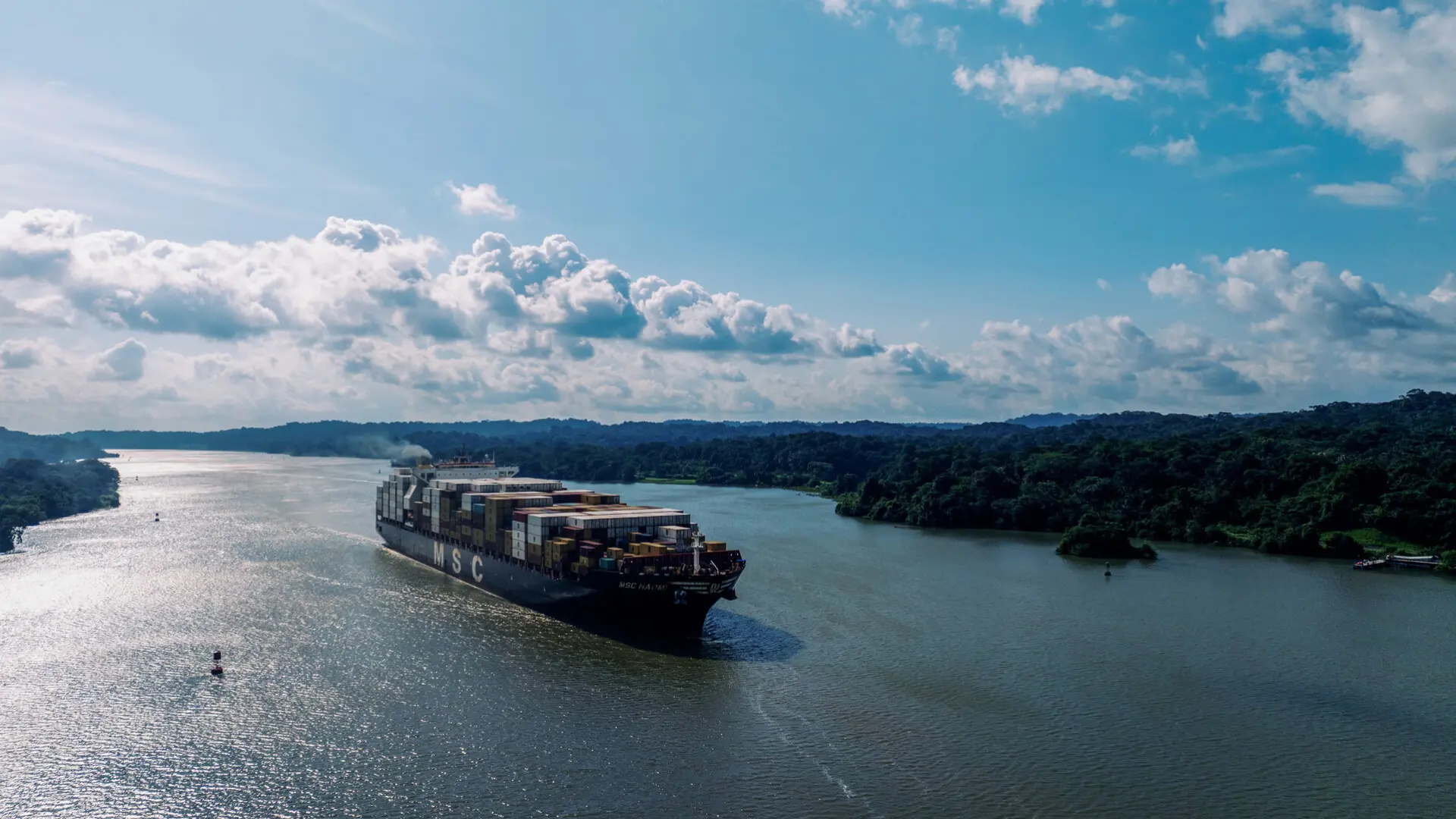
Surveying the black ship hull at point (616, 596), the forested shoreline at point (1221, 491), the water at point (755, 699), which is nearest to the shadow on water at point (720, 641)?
the black ship hull at point (616, 596)

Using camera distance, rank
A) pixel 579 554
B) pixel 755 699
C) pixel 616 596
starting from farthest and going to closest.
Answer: pixel 579 554 → pixel 616 596 → pixel 755 699

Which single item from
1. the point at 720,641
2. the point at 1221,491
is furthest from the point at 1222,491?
the point at 720,641

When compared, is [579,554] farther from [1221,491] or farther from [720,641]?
[1221,491]

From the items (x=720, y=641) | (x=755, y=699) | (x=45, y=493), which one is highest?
(x=45, y=493)

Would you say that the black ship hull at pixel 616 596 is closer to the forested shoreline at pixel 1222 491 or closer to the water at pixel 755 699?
the water at pixel 755 699

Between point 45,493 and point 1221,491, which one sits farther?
point 45,493

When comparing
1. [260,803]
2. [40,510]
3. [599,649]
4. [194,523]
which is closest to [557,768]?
[260,803]

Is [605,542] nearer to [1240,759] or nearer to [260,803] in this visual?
[260,803]

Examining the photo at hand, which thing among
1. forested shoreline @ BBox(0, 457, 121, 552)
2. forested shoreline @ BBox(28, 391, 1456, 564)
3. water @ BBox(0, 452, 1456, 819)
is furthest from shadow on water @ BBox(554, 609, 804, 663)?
forested shoreline @ BBox(0, 457, 121, 552)

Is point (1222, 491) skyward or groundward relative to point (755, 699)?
skyward
